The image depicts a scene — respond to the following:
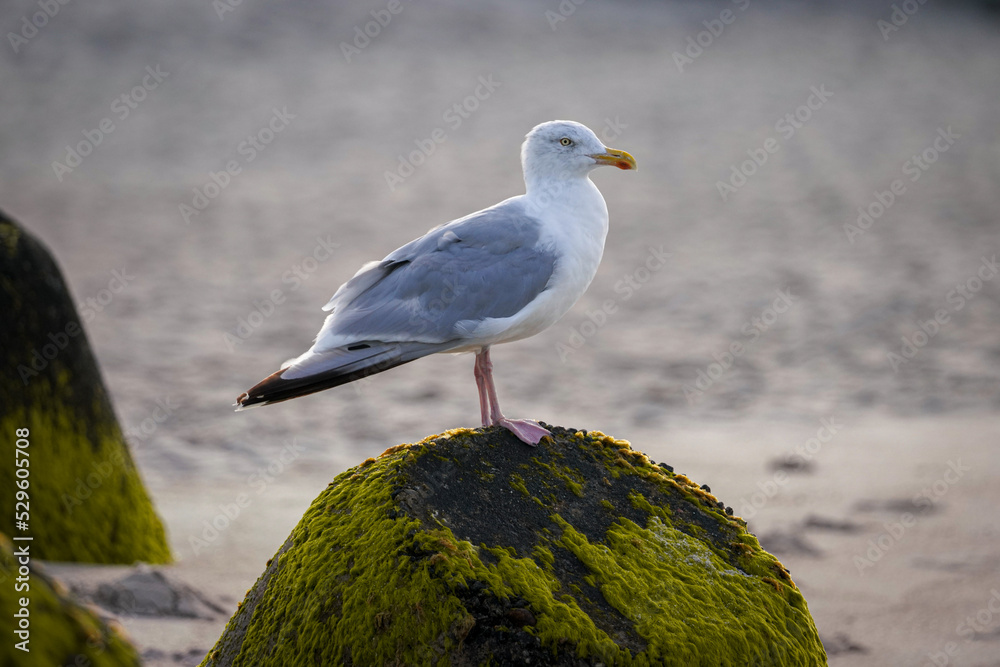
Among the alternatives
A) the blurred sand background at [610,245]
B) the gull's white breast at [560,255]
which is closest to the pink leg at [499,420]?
the gull's white breast at [560,255]

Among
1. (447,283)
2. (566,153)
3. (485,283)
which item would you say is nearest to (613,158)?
(566,153)

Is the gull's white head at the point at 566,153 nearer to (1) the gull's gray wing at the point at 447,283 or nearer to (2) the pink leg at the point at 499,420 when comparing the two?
(1) the gull's gray wing at the point at 447,283

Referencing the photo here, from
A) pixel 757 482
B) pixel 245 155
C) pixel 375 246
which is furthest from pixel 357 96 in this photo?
pixel 757 482

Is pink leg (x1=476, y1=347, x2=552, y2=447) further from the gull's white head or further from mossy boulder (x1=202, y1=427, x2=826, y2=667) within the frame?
the gull's white head

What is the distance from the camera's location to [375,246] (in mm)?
14742

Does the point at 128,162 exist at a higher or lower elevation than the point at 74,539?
higher

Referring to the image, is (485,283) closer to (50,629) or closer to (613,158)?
(613,158)

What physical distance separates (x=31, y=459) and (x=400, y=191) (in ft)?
39.2

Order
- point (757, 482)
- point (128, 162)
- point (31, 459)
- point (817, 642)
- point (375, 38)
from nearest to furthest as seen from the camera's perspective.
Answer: point (817, 642)
point (31, 459)
point (757, 482)
point (128, 162)
point (375, 38)

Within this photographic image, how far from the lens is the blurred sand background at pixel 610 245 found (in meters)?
7.95

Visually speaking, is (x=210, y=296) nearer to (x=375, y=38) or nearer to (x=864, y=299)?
(x=864, y=299)

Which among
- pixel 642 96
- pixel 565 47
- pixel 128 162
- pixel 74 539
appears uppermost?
pixel 565 47

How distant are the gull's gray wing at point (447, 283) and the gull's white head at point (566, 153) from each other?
32cm

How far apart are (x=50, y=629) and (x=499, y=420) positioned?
96.5 inches
